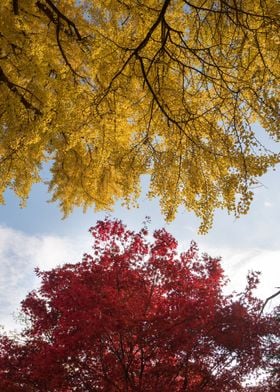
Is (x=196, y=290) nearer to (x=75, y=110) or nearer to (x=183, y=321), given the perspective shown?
(x=183, y=321)

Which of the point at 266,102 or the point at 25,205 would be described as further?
the point at 25,205

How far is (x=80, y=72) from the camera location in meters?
6.68

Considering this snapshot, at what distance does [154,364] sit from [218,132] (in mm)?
5155

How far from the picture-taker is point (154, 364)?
25.2 feet

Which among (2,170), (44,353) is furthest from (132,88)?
(44,353)

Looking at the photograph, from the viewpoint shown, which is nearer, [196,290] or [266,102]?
[266,102]

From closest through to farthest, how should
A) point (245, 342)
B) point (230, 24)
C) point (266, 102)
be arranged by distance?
point (266, 102)
point (230, 24)
point (245, 342)

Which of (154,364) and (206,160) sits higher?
(206,160)

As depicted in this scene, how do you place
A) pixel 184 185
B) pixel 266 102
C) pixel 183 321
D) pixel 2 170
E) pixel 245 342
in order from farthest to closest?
pixel 245 342, pixel 183 321, pixel 2 170, pixel 184 185, pixel 266 102

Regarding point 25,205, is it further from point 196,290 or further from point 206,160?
point 206,160

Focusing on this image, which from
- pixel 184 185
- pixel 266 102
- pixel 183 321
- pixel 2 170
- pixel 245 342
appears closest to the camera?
pixel 266 102

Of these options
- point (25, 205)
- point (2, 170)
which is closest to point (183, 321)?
point (25, 205)

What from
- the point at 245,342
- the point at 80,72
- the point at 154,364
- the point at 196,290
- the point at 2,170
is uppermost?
the point at 80,72

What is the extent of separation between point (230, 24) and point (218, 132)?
110cm
